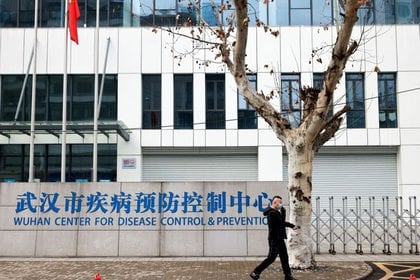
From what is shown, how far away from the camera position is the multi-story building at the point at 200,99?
21516mm

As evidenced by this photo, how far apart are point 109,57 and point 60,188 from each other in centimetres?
1036

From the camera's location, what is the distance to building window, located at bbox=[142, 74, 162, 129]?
71.5ft

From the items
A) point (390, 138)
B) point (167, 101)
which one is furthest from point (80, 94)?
point (390, 138)

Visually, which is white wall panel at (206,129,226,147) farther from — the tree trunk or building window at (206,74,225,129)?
the tree trunk

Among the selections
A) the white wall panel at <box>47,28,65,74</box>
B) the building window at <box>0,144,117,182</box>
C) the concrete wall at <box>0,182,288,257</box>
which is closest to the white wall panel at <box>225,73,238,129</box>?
the building window at <box>0,144,117,182</box>

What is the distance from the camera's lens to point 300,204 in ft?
32.7

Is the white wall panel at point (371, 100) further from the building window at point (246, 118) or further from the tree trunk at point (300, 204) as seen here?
the tree trunk at point (300, 204)

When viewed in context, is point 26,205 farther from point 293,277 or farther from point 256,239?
point 293,277

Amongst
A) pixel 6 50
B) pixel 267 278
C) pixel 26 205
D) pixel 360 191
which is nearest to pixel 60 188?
pixel 26 205

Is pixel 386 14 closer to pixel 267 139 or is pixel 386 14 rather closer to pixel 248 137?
pixel 267 139

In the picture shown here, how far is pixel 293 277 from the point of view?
9258 millimetres

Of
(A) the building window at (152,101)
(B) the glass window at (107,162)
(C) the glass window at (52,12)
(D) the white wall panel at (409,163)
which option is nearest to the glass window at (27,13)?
(C) the glass window at (52,12)

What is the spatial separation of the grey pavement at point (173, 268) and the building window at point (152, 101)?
33.7 feet

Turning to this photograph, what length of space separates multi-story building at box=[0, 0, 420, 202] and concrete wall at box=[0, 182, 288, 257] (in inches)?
344
